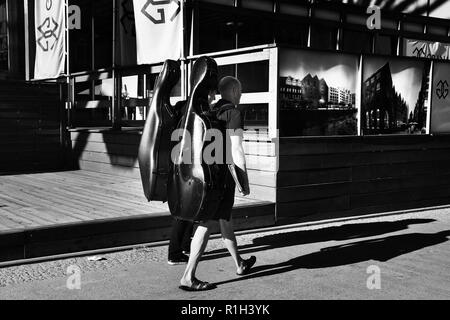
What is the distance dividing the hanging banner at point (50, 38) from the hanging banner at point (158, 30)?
2929 mm

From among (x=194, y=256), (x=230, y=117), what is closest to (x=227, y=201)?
(x=194, y=256)

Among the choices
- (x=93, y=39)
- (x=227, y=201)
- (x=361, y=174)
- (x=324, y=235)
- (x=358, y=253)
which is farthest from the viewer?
(x=93, y=39)

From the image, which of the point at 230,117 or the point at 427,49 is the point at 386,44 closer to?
the point at 427,49

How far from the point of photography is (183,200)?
4.83m

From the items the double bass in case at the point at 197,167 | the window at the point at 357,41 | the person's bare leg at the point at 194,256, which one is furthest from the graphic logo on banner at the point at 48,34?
the person's bare leg at the point at 194,256

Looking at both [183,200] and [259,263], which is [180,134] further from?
[259,263]

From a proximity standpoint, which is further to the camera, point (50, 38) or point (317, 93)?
point (50, 38)

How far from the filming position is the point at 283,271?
5469mm

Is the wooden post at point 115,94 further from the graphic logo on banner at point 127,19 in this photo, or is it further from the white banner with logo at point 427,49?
the white banner with logo at point 427,49

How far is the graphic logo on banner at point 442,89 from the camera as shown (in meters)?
9.45

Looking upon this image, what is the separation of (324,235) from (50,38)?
8.14 meters

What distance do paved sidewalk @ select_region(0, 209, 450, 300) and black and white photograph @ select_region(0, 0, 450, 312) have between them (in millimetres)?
27

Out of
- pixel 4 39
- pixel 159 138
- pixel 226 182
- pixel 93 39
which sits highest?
pixel 4 39
